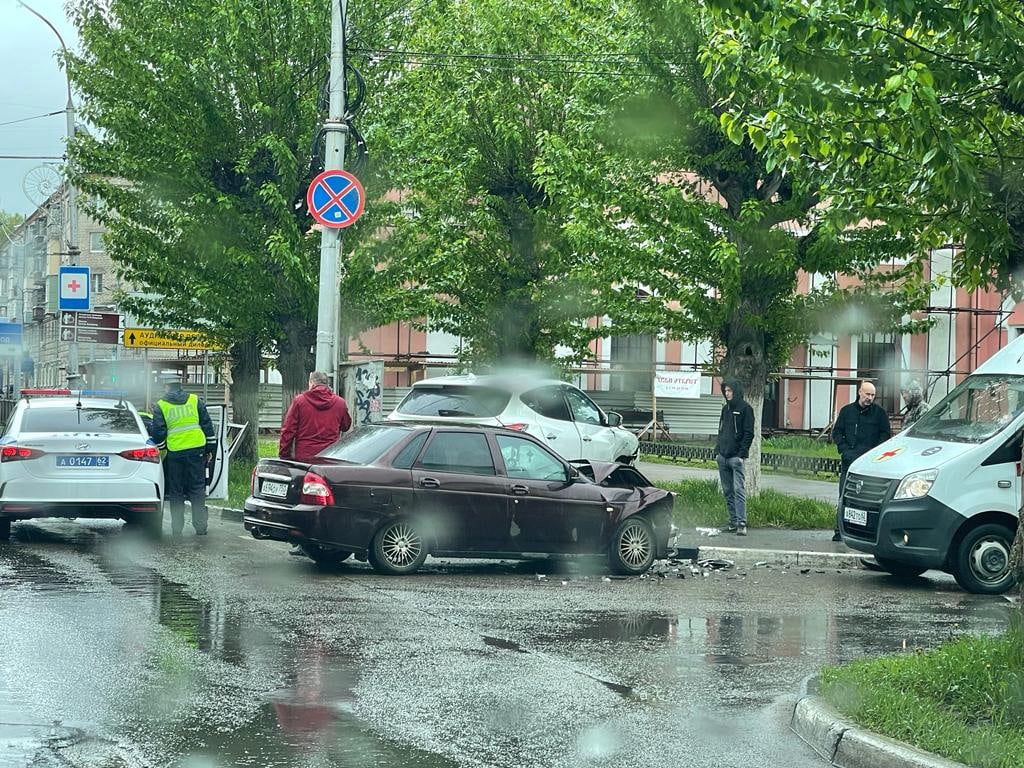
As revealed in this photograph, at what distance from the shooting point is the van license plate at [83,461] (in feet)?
49.6

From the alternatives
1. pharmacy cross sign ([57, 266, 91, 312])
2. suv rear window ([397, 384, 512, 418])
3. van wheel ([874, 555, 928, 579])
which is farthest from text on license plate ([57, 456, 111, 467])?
pharmacy cross sign ([57, 266, 91, 312])

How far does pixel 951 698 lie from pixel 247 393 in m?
20.5

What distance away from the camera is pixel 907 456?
14.3 metres

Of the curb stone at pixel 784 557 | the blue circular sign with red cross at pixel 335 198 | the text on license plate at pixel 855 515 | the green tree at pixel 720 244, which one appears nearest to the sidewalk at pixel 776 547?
the curb stone at pixel 784 557

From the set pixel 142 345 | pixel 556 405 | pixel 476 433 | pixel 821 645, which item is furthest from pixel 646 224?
pixel 142 345

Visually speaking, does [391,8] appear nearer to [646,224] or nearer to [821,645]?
[646,224]

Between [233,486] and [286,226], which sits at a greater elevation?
[286,226]

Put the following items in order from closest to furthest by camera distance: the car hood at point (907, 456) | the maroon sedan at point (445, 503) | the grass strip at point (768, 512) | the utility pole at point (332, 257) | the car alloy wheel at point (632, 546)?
the maroon sedan at point (445, 503) → the car hood at point (907, 456) → the car alloy wheel at point (632, 546) → the utility pole at point (332, 257) → the grass strip at point (768, 512)

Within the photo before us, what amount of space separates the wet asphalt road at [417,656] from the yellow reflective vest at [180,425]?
195 centimetres

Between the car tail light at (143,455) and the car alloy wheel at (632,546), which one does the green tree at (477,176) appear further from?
the car alloy wheel at (632,546)

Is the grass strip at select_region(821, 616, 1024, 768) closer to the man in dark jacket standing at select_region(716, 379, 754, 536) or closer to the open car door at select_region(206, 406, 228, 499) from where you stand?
the man in dark jacket standing at select_region(716, 379, 754, 536)

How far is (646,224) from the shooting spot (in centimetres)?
1933

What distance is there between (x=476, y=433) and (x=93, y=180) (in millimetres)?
Result: 12319

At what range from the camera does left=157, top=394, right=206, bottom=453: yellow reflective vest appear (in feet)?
54.6
